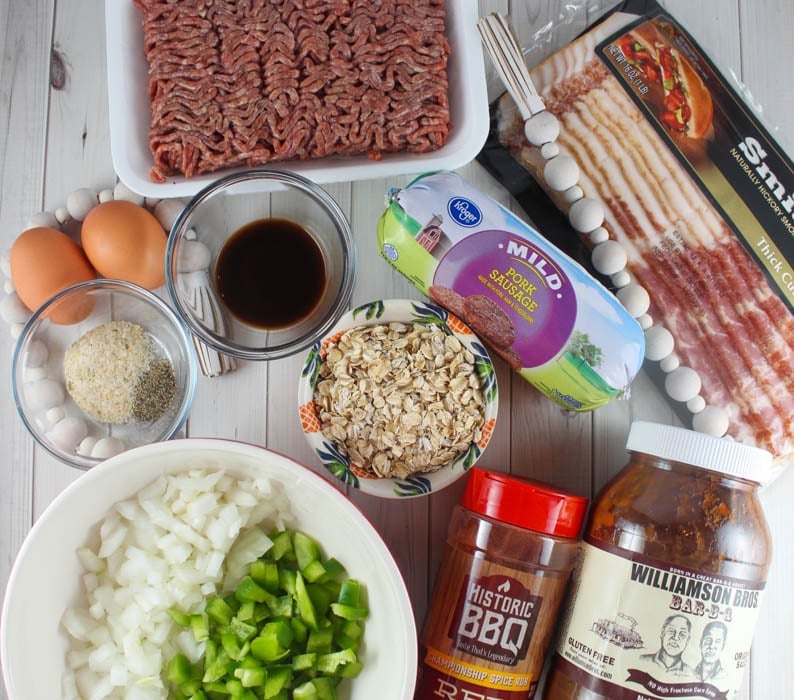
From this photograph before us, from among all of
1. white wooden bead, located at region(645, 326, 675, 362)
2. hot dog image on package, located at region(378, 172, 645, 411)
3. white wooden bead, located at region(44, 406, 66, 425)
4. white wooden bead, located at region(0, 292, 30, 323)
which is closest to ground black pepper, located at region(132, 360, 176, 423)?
white wooden bead, located at region(44, 406, 66, 425)

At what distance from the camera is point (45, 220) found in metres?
1.07

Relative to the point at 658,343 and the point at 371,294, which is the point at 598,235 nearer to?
the point at 658,343

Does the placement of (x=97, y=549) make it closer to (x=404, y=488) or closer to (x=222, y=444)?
(x=222, y=444)

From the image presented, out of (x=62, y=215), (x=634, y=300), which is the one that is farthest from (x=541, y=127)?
(x=62, y=215)

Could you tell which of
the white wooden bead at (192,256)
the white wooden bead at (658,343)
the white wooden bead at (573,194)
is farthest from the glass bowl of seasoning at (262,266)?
the white wooden bead at (658,343)

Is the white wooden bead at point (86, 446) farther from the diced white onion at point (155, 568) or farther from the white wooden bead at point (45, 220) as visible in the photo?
the white wooden bead at point (45, 220)

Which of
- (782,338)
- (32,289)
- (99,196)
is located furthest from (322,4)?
(782,338)

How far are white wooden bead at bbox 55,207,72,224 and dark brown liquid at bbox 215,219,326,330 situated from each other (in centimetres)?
24

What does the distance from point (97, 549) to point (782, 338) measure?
3.17 feet

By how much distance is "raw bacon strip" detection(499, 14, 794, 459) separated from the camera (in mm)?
1043

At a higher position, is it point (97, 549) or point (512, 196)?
point (512, 196)

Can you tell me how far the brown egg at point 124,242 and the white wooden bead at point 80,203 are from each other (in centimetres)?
3

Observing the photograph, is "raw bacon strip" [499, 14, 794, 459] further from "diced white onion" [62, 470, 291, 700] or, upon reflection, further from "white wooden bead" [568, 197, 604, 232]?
"diced white onion" [62, 470, 291, 700]

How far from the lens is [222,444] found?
865mm
